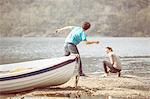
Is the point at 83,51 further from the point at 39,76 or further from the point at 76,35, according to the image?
the point at 39,76

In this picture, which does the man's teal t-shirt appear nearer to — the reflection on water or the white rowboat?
the white rowboat

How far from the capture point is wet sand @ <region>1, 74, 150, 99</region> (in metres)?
4.92

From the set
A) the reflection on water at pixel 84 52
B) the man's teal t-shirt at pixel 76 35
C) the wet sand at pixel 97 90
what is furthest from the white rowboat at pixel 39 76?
the reflection on water at pixel 84 52

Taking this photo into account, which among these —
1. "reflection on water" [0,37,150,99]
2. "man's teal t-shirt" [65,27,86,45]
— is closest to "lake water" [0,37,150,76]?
"reflection on water" [0,37,150,99]

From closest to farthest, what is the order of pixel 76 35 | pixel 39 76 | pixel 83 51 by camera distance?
pixel 39 76
pixel 76 35
pixel 83 51

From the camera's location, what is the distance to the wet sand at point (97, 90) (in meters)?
4.92

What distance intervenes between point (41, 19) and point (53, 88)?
86.2 inches

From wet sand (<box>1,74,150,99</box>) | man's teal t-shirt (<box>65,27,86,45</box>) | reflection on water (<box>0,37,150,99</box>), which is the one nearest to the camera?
wet sand (<box>1,74,150,99</box>)

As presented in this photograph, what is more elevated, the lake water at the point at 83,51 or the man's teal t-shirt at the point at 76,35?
the man's teal t-shirt at the point at 76,35

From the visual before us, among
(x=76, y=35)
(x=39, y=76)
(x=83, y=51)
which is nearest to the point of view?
(x=39, y=76)

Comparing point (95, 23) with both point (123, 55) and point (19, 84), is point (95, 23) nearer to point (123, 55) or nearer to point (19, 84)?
point (123, 55)

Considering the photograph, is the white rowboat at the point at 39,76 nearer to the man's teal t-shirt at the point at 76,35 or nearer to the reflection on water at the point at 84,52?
the man's teal t-shirt at the point at 76,35

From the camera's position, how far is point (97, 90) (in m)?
5.21

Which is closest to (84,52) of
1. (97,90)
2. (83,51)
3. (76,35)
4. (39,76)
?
(83,51)
